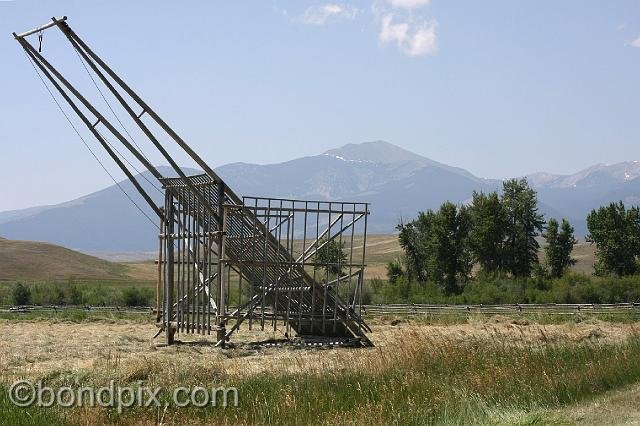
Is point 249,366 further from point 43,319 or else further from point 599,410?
point 43,319

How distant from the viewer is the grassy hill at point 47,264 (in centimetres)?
12388

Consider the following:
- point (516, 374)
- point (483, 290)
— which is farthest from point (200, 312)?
point (483, 290)

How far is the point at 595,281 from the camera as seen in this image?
58.5 m

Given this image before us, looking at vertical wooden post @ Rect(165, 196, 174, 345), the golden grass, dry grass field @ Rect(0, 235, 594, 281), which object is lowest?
dry grass field @ Rect(0, 235, 594, 281)

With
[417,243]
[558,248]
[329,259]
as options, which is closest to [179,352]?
[329,259]

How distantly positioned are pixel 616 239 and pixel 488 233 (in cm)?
963

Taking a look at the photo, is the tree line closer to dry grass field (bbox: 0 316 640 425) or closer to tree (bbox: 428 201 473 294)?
tree (bbox: 428 201 473 294)

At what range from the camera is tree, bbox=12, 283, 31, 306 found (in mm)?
53406

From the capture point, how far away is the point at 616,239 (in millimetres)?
69625

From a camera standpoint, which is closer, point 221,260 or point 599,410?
point 599,410

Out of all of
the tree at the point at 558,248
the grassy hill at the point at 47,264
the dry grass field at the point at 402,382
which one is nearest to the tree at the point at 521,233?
the tree at the point at 558,248

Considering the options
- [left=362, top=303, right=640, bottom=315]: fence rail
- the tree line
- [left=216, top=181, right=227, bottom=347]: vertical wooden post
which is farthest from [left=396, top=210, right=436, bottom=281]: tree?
[left=216, top=181, right=227, bottom=347]: vertical wooden post

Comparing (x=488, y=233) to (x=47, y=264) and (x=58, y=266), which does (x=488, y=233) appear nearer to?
(x=47, y=264)

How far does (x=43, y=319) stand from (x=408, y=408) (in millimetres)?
25702
